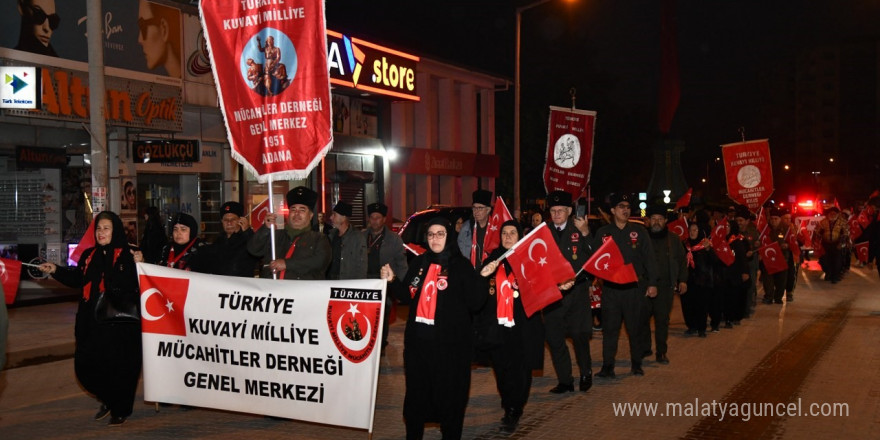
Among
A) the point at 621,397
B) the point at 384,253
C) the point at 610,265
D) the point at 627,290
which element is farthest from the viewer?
the point at 384,253

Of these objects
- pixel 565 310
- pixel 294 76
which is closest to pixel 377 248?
pixel 565 310

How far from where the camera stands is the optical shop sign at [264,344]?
6559mm

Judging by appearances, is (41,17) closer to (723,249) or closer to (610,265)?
(723,249)

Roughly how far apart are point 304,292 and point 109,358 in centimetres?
201

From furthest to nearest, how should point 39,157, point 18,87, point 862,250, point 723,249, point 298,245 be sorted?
point 862,250
point 39,157
point 18,87
point 723,249
point 298,245

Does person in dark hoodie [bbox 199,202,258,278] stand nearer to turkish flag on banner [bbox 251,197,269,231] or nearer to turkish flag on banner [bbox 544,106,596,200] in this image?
turkish flag on banner [bbox 251,197,269,231]

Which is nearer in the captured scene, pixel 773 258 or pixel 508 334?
pixel 508 334

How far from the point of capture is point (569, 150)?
1658cm

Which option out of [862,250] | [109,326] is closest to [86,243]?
[109,326]

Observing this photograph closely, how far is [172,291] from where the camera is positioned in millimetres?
7379

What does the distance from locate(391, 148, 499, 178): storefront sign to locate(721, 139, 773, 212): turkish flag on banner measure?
12.7 m

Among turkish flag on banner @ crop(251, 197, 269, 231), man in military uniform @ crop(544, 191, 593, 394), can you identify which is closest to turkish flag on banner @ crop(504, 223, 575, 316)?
man in military uniform @ crop(544, 191, 593, 394)

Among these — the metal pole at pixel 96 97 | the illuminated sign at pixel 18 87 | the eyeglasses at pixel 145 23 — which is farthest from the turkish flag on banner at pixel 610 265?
the eyeglasses at pixel 145 23

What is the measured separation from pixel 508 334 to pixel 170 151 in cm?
1272
